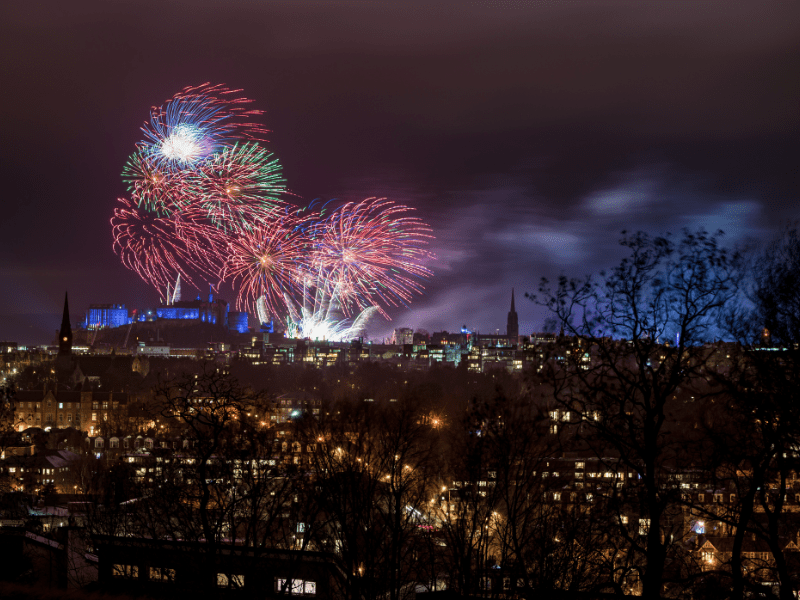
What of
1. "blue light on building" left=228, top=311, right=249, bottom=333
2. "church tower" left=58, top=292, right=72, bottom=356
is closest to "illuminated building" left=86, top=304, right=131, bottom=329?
"blue light on building" left=228, top=311, right=249, bottom=333

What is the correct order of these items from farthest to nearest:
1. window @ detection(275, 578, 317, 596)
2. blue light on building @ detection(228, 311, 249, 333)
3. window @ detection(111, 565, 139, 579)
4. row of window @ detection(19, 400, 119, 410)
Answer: blue light on building @ detection(228, 311, 249, 333) < row of window @ detection(19, 400, 119, 410) < window @ detection(275, 578, 317, 596) < window @ detection(111, 565, 139, 579)

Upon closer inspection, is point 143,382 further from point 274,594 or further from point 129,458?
A: point 274,594

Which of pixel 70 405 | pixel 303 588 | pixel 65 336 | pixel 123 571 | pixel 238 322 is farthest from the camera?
pixel 238 322

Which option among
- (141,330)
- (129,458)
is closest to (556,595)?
(129,458)

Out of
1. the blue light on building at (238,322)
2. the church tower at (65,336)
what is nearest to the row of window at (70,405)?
the church tower at (65,336)

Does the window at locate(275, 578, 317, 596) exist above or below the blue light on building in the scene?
below

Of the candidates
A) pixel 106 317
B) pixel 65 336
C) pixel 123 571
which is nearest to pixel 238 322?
pixel 106 317

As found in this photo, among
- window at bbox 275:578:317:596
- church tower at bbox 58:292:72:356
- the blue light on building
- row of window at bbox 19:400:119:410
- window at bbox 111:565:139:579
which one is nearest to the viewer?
window at bbox 111:565:139:579

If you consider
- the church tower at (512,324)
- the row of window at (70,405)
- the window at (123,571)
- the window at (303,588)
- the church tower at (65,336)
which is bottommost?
the window at (303,588)

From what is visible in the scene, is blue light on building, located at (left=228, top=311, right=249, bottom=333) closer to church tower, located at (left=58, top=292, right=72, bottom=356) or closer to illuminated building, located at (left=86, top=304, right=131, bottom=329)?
illuminated building, located at (left=86, top=304, right=131, bottom=329)

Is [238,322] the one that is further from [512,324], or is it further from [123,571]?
[123,571]

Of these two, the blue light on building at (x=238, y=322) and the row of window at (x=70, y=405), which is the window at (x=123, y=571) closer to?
the row of window at (x=70, y=405)
